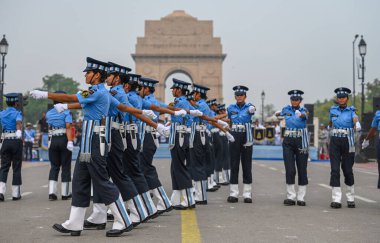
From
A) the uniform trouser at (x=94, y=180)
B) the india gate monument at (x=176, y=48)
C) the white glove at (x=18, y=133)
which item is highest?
the india gate monument at (x=176, y=48)

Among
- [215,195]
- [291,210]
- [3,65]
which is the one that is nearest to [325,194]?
[215,195]

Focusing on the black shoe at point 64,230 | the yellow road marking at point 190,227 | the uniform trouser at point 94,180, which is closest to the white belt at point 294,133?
the yellow road marking at point 190,227

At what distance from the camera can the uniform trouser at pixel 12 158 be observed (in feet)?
45.4

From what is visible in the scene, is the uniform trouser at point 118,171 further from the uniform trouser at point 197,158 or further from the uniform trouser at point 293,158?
the uniform trouser at point 293,158

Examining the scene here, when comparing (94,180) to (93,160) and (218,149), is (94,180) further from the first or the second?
(218,149)

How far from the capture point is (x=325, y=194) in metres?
15.5

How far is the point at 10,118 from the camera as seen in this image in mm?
13781

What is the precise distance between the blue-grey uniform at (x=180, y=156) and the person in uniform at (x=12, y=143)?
3.62 meters

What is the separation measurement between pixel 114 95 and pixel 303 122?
4947mm

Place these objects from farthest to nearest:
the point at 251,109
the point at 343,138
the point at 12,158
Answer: the point at 12,158
the point at 343,138
the point at 251,109

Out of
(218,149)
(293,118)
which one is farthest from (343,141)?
(218,149)

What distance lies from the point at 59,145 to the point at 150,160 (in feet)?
10.3

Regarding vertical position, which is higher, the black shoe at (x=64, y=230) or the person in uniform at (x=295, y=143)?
the person in uniform at (x=295, y=143)

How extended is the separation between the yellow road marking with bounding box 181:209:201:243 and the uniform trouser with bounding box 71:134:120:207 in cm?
103
